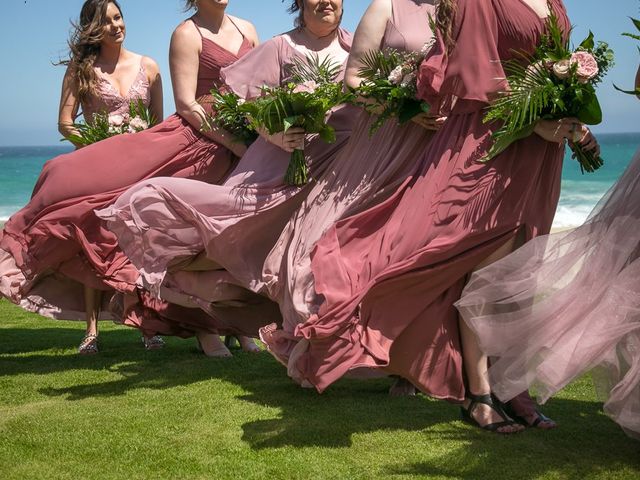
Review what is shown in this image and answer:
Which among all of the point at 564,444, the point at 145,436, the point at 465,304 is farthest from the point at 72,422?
the point at 564,444

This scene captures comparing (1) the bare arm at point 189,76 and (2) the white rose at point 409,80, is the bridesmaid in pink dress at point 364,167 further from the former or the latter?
(1) the bare arm at point 189,76

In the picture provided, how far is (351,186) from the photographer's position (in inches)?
213

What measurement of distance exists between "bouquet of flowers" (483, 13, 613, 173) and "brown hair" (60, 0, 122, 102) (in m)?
4.17

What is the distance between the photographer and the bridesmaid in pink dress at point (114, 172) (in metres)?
6.77

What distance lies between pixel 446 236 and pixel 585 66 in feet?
3.32

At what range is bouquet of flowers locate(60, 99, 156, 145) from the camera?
7.46 m

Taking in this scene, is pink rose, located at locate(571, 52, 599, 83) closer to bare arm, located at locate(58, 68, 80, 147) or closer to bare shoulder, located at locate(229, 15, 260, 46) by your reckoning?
bare shoulder, located at locate(229, 15, 260, 46)

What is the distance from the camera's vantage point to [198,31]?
6805 mm

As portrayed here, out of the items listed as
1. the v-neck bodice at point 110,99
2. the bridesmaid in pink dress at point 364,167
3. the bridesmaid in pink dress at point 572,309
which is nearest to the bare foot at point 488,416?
the bridesmaid in pink dress at point 572,309

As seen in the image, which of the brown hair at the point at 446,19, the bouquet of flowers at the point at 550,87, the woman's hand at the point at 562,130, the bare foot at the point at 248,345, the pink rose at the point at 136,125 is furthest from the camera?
the pink rose at the point at 136,125

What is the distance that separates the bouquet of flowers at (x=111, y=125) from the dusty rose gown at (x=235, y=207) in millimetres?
1521

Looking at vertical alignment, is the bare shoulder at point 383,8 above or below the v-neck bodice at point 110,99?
above

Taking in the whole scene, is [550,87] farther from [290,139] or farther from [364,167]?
[290,139]

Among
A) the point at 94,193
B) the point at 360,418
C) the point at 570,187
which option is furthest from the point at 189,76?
the point at 570,187
